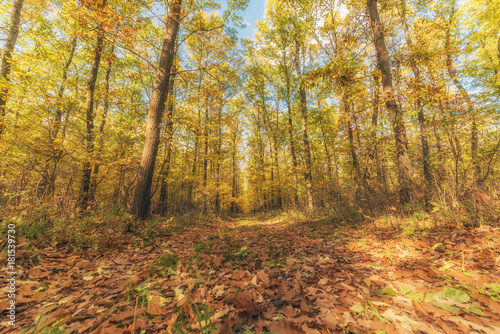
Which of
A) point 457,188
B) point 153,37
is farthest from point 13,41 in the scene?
point 457,188

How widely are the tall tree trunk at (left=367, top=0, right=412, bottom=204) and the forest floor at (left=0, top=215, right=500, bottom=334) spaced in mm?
2041

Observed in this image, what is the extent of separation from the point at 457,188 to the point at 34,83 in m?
11.6

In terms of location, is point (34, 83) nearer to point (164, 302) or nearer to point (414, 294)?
point (164, 302)

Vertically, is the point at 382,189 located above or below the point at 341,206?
above

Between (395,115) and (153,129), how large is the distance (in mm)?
7452

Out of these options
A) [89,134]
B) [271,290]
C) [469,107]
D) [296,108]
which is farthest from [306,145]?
[89,134]

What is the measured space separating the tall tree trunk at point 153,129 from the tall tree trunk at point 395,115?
632 cm

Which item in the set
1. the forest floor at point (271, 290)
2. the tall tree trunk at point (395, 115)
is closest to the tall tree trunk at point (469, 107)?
the tall tree trunk at point (395, 115)

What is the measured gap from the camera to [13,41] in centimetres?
691

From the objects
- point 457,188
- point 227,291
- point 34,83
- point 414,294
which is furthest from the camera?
point 34,83

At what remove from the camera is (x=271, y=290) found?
1779 millimetres

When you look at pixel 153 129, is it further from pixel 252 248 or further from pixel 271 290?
pixel 271 290

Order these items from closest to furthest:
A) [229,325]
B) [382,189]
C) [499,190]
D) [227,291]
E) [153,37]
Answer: [229,325]
[227,291]
[499,190]
[382,189]
[153,37]

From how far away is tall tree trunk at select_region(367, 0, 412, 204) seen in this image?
483 cm
